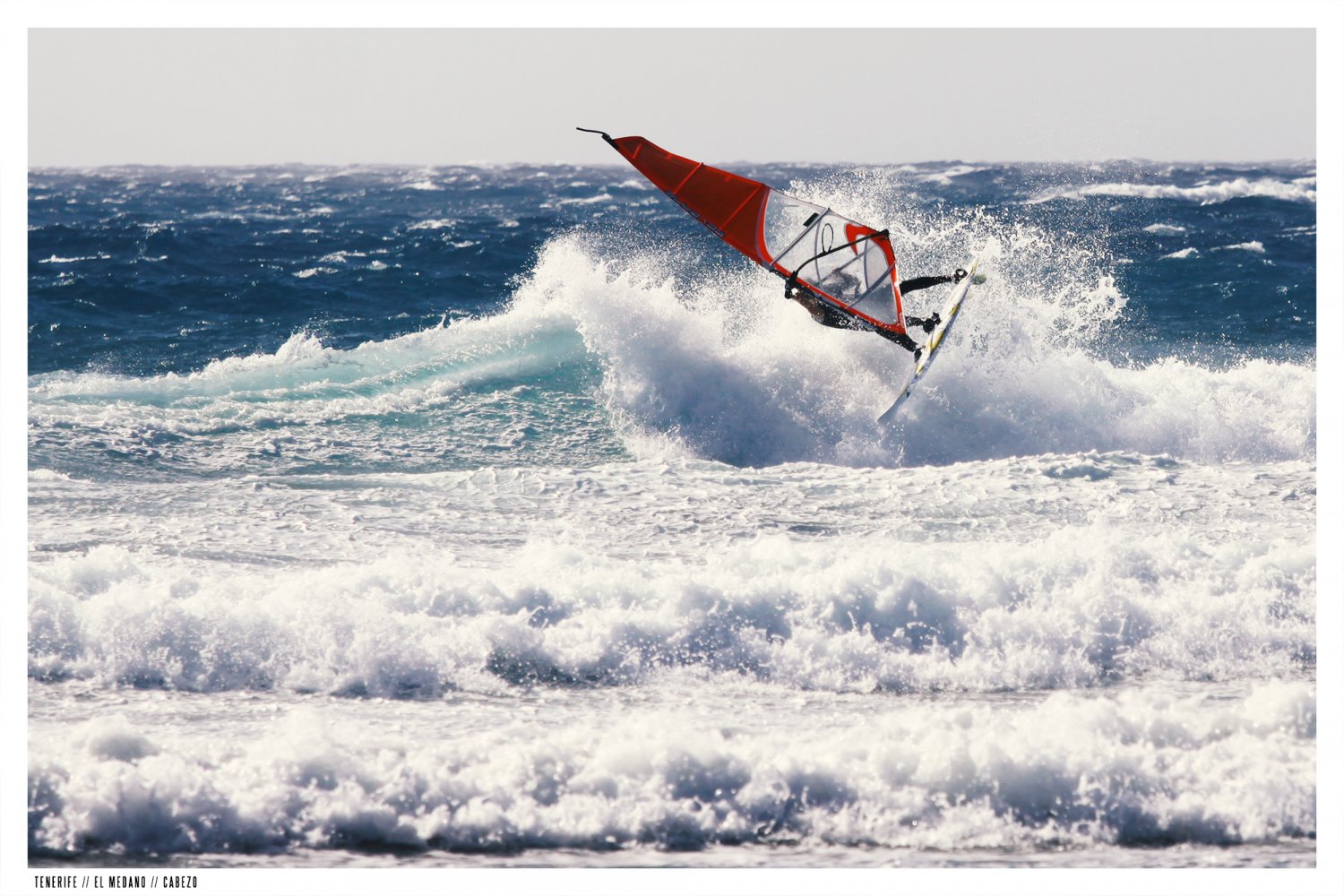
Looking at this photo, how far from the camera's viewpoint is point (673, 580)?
27.2ft

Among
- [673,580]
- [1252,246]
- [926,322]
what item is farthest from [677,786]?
[1252,246]

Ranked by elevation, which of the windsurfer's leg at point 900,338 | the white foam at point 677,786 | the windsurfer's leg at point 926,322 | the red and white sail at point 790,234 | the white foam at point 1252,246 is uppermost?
the white foam at point 1252,246

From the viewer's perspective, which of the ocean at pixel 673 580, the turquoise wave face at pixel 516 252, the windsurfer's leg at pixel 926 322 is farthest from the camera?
the turquoise wave face at pixel 516 252

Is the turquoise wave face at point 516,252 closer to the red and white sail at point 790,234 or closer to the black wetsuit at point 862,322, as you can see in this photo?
the black wetsuit at point 862,322

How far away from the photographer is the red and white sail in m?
13.0

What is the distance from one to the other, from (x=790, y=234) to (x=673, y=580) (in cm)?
611

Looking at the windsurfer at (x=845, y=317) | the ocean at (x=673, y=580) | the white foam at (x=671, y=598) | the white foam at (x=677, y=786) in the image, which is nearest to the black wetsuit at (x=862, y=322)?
the windsurfer at (x=845, y=317)

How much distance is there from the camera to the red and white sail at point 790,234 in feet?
42.7

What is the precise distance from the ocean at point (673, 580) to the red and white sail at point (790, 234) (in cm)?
132

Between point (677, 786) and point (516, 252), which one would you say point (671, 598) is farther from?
→ point (516, 252)

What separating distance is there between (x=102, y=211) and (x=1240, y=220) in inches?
1228

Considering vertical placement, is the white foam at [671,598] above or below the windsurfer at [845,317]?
below

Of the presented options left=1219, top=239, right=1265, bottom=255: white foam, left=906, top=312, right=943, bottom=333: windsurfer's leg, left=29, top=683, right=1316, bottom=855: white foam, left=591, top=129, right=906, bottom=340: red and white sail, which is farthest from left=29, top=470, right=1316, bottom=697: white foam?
left=1219, top=239, right=1265, bottom=255: white foam
